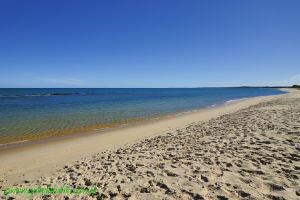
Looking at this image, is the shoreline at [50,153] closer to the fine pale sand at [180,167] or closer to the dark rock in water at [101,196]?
the fine pale sand at [180,167]

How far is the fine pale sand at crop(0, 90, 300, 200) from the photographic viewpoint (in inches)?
192

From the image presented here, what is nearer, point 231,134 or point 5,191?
point 5,191

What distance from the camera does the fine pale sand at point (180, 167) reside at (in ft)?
16.0

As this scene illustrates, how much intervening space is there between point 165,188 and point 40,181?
11.0ft

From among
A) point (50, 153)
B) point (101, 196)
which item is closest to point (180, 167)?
point (101, 196)

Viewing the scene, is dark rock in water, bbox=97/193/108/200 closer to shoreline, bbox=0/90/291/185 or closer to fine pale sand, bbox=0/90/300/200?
fine pale sand, bbox=0/90/300/200

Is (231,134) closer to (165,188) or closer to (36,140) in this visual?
(165,188)

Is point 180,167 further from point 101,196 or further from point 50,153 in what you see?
point 50,153

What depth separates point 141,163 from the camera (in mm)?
6941

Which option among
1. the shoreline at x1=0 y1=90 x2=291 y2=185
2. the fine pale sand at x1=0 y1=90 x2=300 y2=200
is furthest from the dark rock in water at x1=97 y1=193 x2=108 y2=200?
the shoreline at x1=0 y1=90 x2=291 y2=185

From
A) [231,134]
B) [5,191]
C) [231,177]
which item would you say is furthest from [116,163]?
[231,134]

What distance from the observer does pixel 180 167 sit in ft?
20.7

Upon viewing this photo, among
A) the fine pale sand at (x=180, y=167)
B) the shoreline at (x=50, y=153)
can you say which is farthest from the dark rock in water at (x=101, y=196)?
the shoreline at (x=50, y=153)

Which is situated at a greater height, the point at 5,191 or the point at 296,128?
the point at 296,128
